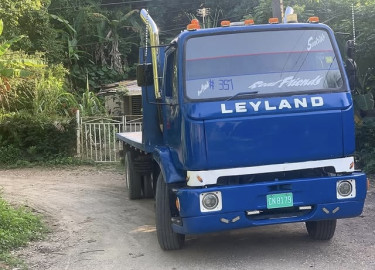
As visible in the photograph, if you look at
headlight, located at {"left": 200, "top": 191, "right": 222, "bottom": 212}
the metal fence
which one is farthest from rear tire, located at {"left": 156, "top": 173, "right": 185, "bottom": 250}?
the metal fence

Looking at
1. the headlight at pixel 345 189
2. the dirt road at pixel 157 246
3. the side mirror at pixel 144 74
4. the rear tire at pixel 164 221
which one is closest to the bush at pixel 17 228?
the dirt road at pixel 157 246

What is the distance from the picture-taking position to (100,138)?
606 inches

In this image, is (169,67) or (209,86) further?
(169,67)

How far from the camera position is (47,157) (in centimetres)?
1558

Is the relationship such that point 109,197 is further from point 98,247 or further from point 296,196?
point 296,196

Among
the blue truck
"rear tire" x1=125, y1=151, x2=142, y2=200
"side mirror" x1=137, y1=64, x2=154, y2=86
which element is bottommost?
"rear tire" x1=125, y1=151, x2=142, y2=200

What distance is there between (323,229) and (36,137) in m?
11.4

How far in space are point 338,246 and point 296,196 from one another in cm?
122

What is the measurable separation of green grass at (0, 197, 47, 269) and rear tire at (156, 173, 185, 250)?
5.44ft

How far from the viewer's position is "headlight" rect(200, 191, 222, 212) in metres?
Result: 5.19

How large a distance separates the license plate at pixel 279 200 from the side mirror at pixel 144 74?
226 cm

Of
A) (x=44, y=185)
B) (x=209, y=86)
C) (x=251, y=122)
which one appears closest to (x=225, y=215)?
(x=251, y=122)

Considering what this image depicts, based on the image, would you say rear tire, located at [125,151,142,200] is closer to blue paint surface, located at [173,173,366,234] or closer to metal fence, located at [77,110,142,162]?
blue paint surface, located at [173,173,366,234]

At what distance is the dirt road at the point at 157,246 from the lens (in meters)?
5.64
